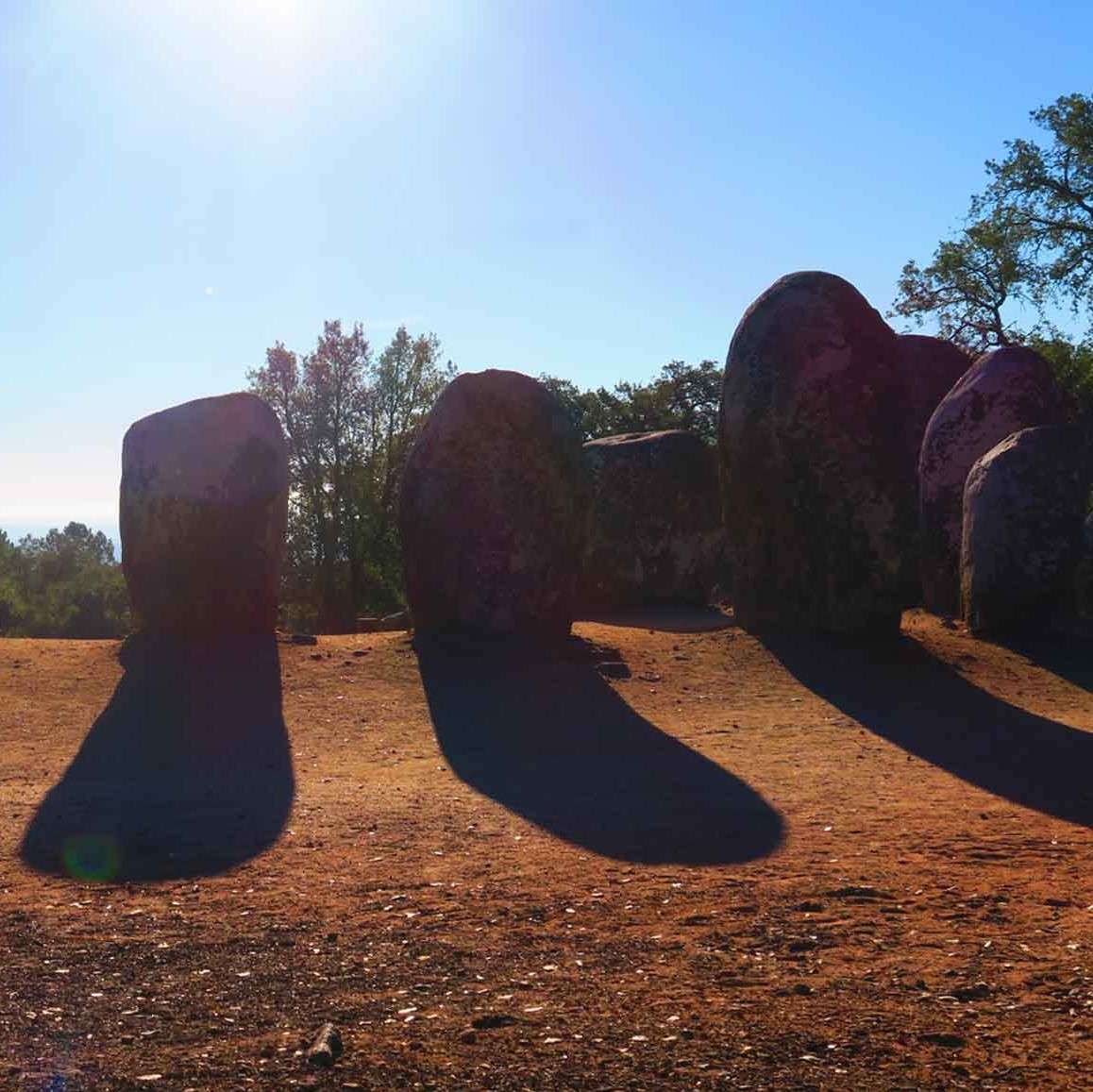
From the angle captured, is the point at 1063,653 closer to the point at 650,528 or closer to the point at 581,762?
the point at 650,528

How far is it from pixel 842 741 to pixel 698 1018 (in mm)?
6758

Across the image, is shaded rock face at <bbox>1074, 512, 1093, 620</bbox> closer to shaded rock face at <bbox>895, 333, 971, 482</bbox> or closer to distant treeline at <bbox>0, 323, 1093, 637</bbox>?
shaded rock face at <bbox>895, 333, 971, 482</bbox>

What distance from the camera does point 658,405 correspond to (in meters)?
41.9

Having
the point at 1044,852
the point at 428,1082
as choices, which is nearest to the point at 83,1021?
the point at 428,1082

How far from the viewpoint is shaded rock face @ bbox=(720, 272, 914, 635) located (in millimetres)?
15203

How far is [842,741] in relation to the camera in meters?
10.9

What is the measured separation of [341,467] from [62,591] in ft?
41.4

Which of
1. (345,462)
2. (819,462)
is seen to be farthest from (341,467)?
(819,462)

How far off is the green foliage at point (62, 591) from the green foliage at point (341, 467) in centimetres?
545

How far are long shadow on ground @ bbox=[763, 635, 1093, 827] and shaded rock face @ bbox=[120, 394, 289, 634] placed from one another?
5494mm

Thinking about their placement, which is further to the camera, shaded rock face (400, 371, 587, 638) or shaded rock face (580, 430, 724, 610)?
shaded rock face (580, 430, 724, 610)

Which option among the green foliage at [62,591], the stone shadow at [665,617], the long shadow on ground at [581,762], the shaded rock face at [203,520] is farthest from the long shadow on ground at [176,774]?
the green foliage at [62,591]

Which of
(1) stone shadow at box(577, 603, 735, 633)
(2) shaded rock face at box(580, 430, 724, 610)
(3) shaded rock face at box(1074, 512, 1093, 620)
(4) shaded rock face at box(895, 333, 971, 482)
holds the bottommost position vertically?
(1) stone shadow at box(577, 603, 735, 633)

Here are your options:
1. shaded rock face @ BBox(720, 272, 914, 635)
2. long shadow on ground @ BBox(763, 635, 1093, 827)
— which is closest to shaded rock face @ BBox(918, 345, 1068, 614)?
shaded rock face @ BBox(720, 272, 914, 635)
